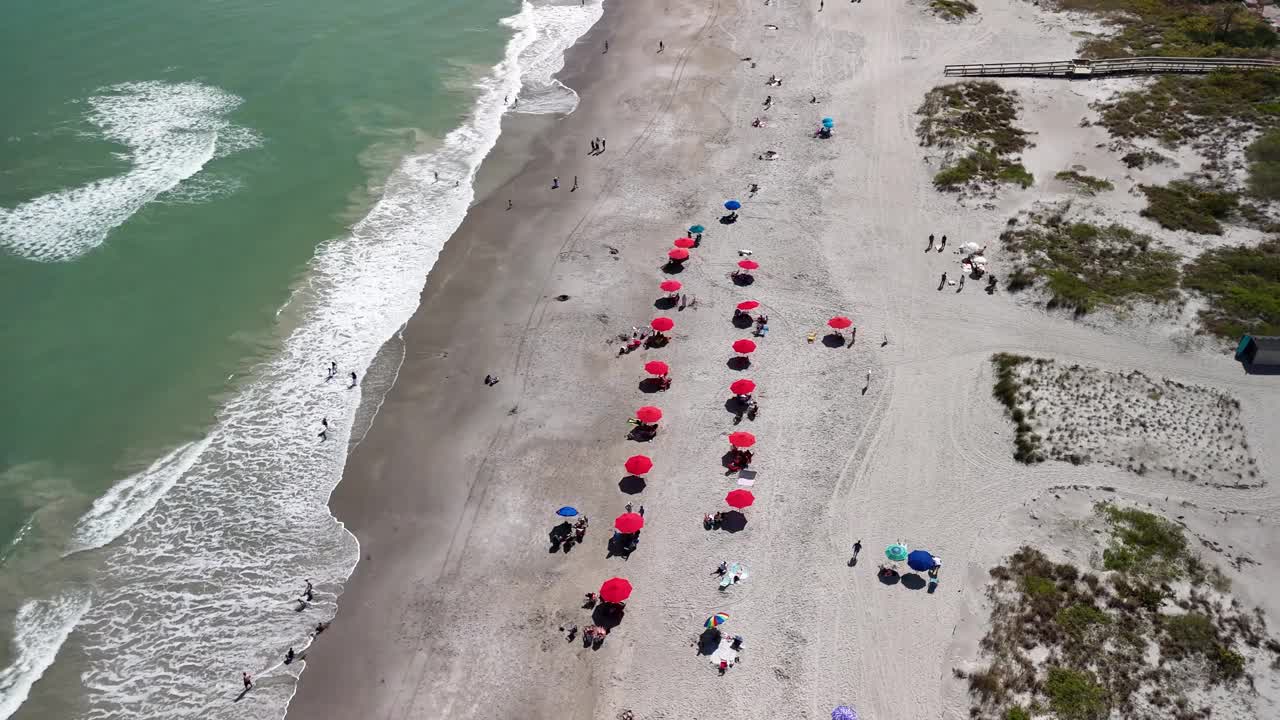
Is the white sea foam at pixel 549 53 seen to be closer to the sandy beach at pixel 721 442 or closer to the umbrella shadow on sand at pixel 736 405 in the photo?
the sandy beach at pixel 721 442

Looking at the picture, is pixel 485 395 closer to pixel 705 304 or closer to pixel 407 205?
pixel 705 304

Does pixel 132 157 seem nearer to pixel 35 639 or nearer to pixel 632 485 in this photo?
pixel 35 639

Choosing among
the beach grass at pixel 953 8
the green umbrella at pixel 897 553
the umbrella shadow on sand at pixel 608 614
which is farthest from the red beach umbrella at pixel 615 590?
the beach grass at pixel 953 8

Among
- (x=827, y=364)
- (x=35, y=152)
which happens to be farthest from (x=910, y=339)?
(x=35, y=152)

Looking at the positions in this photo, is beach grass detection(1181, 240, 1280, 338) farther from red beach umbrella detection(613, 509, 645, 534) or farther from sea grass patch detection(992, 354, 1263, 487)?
red beach umbrella detection(613, 509, 645, 534)

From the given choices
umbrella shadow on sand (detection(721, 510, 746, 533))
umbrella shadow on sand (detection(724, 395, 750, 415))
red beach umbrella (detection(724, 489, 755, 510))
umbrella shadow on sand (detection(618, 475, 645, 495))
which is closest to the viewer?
red beach umbrella (detection(724, 489, 755, 510))

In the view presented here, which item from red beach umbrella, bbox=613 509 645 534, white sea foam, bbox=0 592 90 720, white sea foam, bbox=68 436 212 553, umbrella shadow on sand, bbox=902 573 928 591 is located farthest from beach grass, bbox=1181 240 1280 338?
white sea foam, bbox=0 592 90 720

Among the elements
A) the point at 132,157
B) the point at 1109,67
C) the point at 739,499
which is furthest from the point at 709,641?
the point at 1109,67
